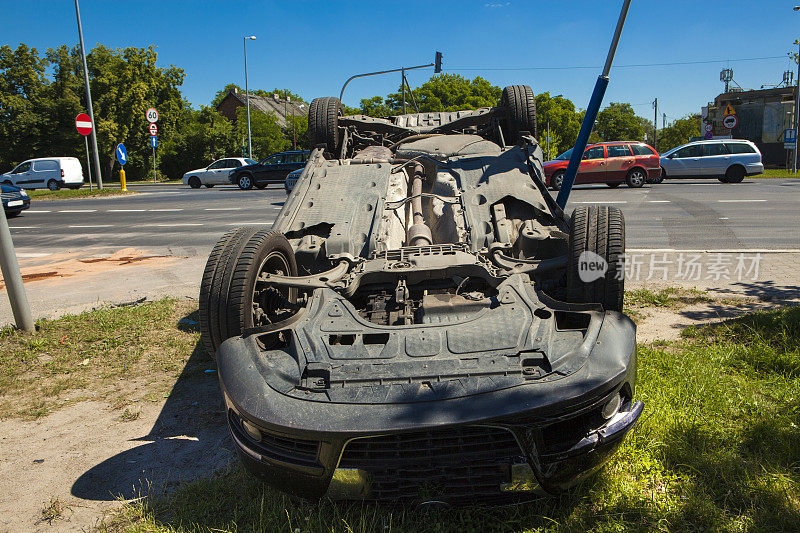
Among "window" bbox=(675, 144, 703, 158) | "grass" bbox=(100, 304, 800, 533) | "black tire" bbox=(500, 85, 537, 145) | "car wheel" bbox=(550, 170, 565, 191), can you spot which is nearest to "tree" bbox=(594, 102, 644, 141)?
"window" bbox=(675, 144, 703, 158)

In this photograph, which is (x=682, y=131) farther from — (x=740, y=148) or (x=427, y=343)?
(x=427, y=343)

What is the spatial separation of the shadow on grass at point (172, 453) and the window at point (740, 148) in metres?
20.0

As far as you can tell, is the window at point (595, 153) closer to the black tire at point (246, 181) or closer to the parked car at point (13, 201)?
the black tire at point (246, 181)

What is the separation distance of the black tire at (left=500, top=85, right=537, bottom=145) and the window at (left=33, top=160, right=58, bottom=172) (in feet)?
98.0

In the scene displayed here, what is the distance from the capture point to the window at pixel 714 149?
769 inches

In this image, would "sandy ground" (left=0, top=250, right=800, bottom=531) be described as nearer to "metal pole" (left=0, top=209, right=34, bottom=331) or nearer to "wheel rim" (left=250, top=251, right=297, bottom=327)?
"wheel rim" (left=250, top=251, right=297, bottom=327)

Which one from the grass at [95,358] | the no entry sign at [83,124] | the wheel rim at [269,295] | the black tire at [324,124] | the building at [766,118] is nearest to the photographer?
the wheel rim at [269,295]

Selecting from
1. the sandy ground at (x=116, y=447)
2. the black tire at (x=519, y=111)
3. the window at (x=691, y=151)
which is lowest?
the sandy ground at (x=116, y=447)

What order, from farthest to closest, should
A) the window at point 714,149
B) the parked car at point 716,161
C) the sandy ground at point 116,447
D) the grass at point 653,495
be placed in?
the window at point 714,149
the parked car at point 716,161
the sandy ground at point 116,447
the grass at point 653,495

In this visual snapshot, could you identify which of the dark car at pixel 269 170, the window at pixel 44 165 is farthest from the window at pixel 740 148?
the window at pixel 44 165

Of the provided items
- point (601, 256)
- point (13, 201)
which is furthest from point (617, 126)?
point (601, 256)

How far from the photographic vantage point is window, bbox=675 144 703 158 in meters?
19.9

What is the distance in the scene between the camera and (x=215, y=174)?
2792 centimetres

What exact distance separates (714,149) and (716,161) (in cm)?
52
